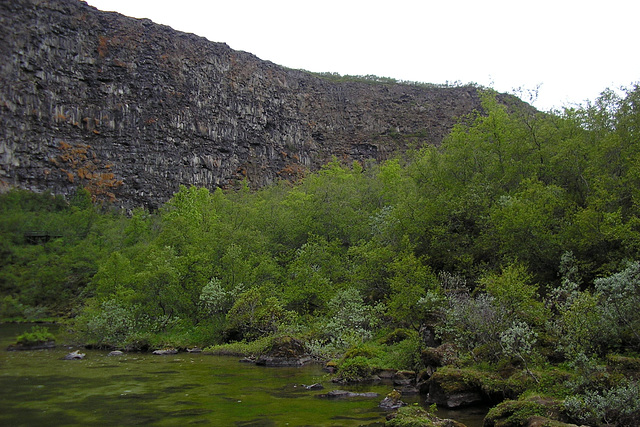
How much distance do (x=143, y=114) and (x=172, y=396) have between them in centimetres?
7064

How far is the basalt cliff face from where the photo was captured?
234 feet

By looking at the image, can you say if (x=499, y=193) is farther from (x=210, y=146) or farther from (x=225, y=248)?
(x=210, y=146)

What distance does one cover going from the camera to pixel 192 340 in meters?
30.4

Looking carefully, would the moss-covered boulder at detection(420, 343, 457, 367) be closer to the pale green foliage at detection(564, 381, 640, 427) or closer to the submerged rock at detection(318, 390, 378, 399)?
the submerged rock at detection(318, 390, 378, 399)

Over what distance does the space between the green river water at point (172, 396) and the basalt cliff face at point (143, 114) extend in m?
57.1

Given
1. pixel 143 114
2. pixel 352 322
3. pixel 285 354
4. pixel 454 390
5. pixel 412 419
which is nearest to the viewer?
pixel 412 419

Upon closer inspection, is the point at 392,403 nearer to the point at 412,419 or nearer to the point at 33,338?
the point at 412,419

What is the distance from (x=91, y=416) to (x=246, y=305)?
1688 centimetres

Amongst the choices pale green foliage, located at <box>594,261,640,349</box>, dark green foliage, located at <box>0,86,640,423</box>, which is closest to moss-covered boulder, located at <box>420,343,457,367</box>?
dark green foliage, located at <box>0,86,640,423</box>

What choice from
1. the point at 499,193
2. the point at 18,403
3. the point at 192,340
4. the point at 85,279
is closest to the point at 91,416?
the point at 18,403

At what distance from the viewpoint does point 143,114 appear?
77688mm

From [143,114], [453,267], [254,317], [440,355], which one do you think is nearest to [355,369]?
[440,355]

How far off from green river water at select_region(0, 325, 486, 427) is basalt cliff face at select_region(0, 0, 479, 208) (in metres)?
57.1

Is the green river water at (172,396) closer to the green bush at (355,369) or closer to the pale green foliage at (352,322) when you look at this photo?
the green bush at (355,369)
